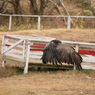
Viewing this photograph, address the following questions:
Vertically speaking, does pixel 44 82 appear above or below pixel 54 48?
below

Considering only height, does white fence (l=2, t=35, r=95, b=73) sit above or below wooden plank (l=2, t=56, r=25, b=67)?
above

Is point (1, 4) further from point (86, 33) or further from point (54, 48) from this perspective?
point (54, 48)

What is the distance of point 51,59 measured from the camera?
10.9 m

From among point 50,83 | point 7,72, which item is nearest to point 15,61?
point 7,72

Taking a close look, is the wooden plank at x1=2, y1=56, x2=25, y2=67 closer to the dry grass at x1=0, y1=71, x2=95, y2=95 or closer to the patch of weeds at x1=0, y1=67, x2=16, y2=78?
the patch of weeds at x1=0, y1=67, x2=16, y2=78

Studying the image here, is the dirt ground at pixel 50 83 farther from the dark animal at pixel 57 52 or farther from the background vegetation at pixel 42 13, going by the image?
the background vegetation at pixel 42 13

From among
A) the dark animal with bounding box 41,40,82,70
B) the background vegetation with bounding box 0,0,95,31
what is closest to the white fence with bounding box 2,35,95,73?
the dark animal with bounding box 41,40,82,70

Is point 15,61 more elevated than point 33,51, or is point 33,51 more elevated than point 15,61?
point 33,51

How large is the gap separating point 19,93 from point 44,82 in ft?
6.34

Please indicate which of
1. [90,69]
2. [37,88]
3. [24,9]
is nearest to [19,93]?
[37,88]

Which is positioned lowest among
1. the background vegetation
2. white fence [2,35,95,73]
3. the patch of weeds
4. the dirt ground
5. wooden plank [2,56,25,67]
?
the patch of weeds

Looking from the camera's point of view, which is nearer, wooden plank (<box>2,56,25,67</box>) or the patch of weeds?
the patch of weeds

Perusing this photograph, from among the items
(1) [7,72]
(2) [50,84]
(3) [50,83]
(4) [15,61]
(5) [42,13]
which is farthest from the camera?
(5) [42,13]

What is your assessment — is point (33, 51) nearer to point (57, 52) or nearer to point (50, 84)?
point (57, 52)
